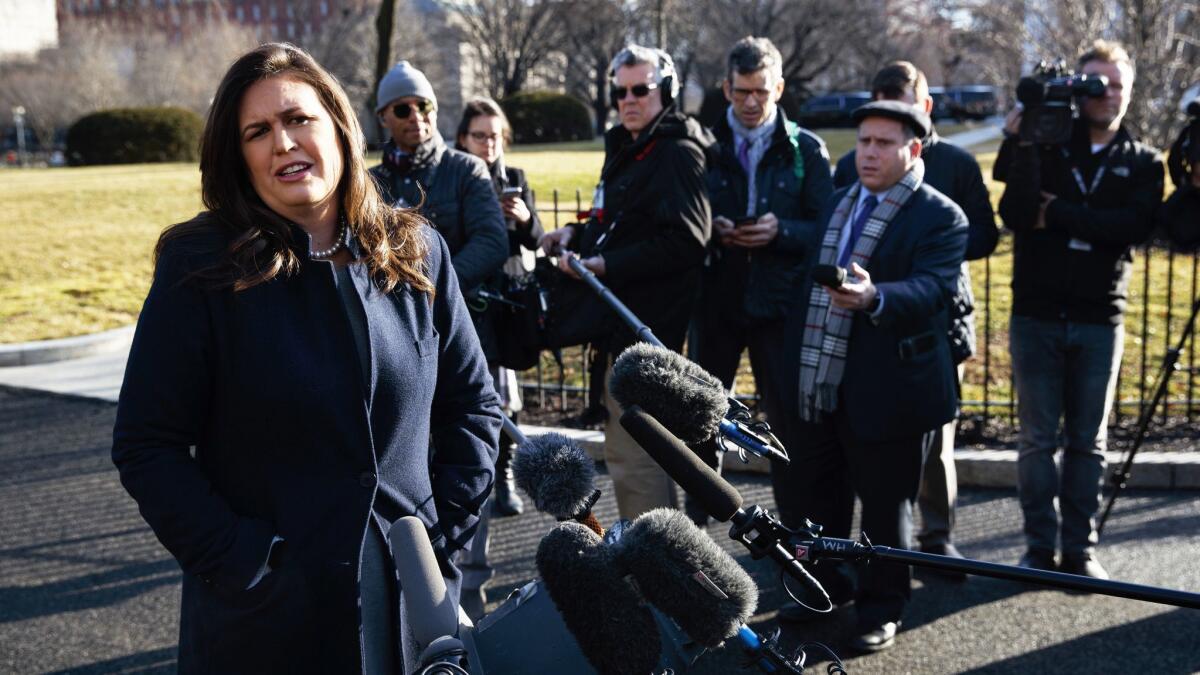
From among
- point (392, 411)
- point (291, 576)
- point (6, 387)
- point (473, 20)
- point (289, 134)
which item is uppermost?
point (473, 20)

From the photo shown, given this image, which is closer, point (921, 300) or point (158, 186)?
point (921, 300)

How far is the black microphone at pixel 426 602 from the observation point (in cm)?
180

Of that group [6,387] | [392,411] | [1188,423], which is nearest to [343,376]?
[392,411]

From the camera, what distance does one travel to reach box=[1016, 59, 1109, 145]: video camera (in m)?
4.98

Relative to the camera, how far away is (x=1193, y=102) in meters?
5.10

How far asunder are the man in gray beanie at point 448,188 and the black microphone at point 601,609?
318 cm

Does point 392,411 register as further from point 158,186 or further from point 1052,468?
point 158,186

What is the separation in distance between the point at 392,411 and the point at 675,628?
0.82 m

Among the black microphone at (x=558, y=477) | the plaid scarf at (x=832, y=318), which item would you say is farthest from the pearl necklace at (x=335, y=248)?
the plaid scarf at (x=832, y=318)

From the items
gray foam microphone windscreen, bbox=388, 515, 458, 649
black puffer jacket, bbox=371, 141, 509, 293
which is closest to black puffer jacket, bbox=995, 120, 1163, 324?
black puffer jacket, bbox=371, 141, 509, 293

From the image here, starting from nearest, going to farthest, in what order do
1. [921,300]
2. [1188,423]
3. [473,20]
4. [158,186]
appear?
[921,300] → [1188,423] → [158,186] → [473,20]

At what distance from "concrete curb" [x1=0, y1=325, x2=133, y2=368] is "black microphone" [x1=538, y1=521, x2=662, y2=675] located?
938cm

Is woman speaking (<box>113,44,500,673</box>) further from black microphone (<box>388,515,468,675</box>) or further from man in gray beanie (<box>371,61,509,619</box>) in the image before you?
man in gray beanie (<box>371,61,509,619</box>)

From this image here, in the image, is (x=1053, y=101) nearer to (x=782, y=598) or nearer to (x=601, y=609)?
(x=782, y=598)
